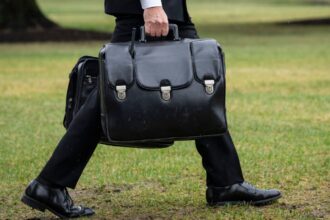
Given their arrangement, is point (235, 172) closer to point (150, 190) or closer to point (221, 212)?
point (221, 212)

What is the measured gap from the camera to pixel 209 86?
4.68m

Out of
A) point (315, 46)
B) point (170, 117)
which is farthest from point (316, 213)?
point (315, 46)

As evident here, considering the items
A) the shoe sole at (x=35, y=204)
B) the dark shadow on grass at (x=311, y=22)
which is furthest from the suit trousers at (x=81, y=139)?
the dark shadow on grass at (x=311, y=22)

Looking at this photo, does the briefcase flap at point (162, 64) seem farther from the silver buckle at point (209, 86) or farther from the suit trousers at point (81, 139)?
the suit trousers at point (81, 139)

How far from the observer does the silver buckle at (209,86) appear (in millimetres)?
4676

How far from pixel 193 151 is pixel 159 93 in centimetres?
325

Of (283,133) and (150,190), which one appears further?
(283,133)

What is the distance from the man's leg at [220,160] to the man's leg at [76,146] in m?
0.59

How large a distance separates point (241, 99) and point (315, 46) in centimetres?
1012

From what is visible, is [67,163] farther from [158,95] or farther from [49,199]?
[158,95]

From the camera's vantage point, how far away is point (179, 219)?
16.6 ft

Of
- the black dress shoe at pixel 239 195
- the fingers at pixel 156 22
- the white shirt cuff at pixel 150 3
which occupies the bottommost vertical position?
the black dress shoe at pixel 239 195

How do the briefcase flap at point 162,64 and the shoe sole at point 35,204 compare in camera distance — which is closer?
the briefcase flap at point 162,64

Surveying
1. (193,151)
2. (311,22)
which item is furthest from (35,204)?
(311,22)
